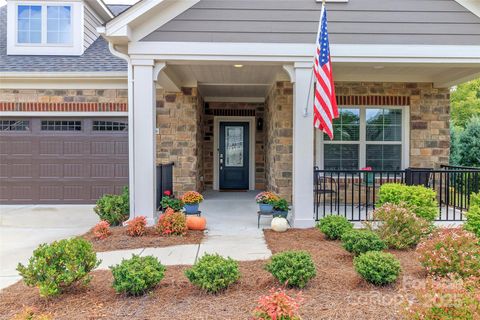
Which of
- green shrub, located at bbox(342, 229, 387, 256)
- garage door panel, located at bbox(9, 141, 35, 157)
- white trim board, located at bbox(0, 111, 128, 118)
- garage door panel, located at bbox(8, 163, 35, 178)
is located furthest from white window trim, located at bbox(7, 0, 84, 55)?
green shrub, located at bbox(342, 229, 387, 256)

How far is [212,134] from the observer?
9734mm

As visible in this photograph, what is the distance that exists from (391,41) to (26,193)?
7824mm

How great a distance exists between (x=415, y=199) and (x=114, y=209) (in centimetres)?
436

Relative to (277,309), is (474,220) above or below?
above

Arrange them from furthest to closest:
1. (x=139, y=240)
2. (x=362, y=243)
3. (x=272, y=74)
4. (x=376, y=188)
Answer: (x=376, y=188) → (x=272, y=74) → (x=139, y=240) → (x=362, y=243)

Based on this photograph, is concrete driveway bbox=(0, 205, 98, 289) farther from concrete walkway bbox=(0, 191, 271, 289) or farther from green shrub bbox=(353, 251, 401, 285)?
green shrub bbox=(353, 251, 401, 285)

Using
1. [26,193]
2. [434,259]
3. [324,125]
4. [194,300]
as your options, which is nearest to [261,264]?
[194,300]

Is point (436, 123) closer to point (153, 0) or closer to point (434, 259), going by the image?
point (434, 259)

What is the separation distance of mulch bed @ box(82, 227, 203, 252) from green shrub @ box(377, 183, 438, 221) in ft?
8.69

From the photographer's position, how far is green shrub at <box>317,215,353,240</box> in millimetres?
4438

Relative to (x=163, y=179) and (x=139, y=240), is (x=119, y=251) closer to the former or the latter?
(x=139, y=240)

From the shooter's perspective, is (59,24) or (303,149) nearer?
(303,149)

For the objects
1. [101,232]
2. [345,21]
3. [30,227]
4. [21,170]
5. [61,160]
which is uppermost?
[345,21]

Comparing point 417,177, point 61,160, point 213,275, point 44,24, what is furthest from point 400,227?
point 44,24
